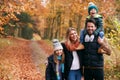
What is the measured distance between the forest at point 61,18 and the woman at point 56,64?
5589 millimetres

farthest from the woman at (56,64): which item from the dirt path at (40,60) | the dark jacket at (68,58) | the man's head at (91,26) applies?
the dirt path at (40,60)

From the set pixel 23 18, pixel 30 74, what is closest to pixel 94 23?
pixel 30 74

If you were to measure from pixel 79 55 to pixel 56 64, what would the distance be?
0.54 metres

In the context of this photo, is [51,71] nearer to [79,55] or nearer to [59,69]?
[59,69]

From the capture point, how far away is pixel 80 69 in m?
7.27

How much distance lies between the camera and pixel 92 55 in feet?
23.3

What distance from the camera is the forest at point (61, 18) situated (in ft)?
42.1

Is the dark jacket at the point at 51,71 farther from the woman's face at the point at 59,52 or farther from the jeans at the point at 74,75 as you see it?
the jeans at the point at 74,75

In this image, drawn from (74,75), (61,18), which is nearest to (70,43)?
(74,75)

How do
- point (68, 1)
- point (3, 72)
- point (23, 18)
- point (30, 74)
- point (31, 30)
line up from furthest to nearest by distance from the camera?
point (31, 30) < point (23, 18) < point (68, 1) < point (30, 74) < point (3, 72)

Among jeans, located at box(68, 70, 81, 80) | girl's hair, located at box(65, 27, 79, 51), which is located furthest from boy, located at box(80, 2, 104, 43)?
jeans, located at box(68, 70, 81, 80)

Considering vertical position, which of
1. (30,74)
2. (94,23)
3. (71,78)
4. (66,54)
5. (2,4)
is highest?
(2,4)

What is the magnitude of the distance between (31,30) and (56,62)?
5545 cm

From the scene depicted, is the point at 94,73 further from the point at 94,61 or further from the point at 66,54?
the point at 66,54
